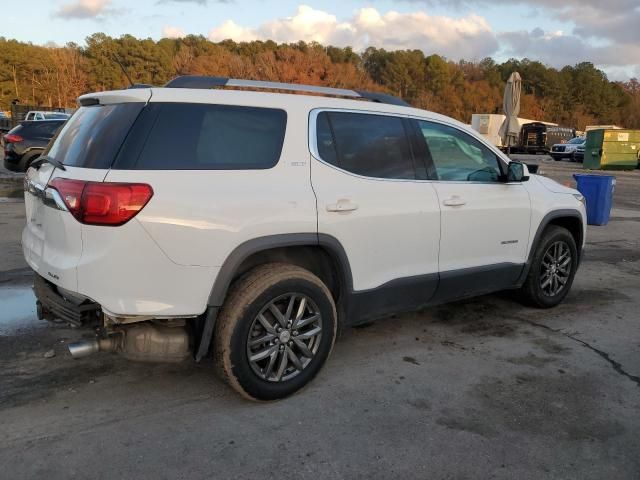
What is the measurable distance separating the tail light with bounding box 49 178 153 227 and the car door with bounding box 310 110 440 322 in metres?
1.04

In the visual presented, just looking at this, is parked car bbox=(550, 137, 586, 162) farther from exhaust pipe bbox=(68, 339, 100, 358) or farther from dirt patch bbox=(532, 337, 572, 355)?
exhaust pipe bbox=(68, 339, 100, 358)

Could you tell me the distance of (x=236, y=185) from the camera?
9.87 ft

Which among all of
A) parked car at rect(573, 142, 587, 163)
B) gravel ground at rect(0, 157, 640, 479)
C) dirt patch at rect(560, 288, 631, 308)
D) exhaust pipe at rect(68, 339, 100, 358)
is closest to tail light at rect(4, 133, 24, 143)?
gravel ground at rect(0, 157, 640, 479)

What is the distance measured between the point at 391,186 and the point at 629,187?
18011mm

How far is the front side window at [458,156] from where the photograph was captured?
411 cm

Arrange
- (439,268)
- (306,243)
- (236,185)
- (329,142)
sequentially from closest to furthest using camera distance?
(236,185), (306,243), (329,142), (439,268)

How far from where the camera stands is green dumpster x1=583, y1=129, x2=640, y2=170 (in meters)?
25.3

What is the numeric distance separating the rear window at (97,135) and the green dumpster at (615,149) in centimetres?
2650

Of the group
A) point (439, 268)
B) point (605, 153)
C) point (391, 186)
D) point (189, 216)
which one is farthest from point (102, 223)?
point (605, 153)

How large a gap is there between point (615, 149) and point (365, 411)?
87.3 ft

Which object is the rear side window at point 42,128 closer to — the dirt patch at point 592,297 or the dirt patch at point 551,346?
the dirt patch at point 592,297

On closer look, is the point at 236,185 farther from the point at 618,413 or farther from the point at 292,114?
the point at 618,413

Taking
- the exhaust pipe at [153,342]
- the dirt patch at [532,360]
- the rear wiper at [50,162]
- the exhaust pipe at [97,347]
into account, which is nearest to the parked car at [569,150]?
the dirt patch at [532,360]

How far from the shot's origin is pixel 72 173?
2.95 meters
